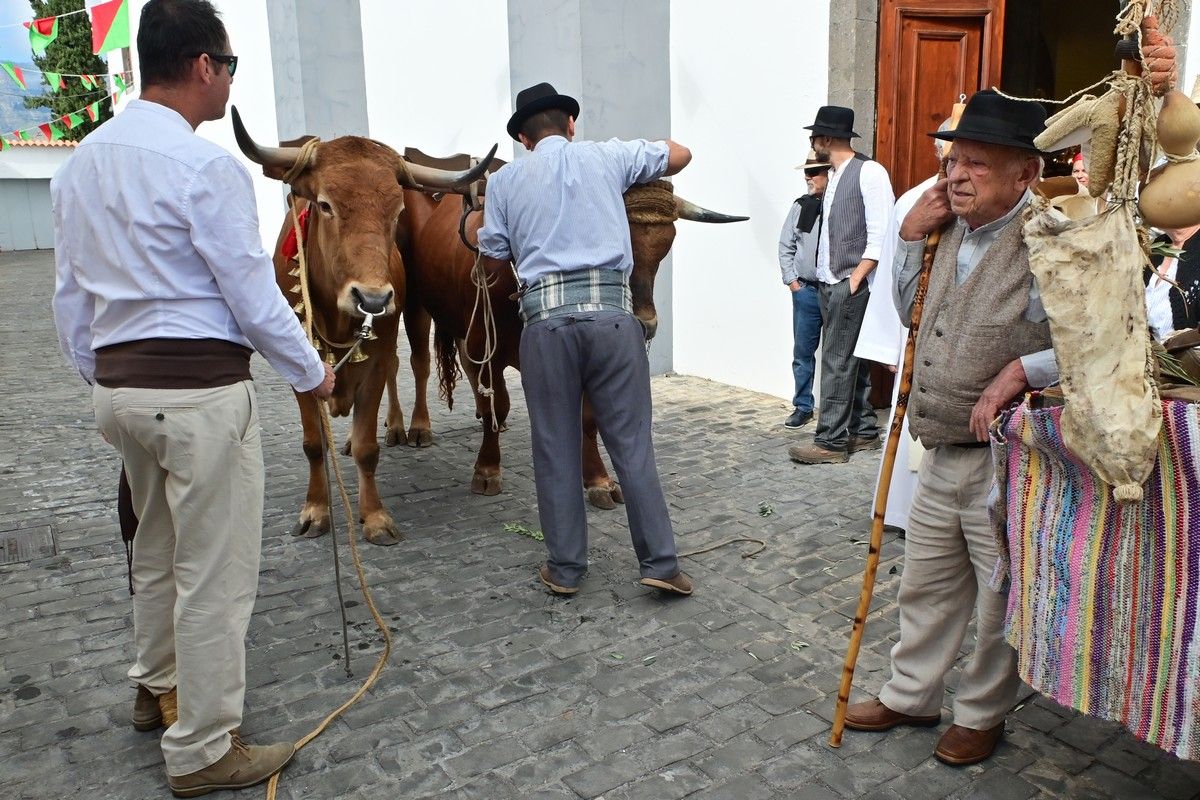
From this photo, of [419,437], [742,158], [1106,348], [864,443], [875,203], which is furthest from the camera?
[742,158]

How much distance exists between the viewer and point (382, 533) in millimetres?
5211

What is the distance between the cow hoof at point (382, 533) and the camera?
520 centimetres

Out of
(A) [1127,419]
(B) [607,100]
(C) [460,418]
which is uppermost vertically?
(B) [607,100]

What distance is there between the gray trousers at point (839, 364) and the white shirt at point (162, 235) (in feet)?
13.8

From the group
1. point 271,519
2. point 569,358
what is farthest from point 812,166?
point 271,519

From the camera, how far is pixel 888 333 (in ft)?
16.3

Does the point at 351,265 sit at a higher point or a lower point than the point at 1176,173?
lower

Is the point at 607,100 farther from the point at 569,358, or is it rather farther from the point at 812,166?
the point at 569,358

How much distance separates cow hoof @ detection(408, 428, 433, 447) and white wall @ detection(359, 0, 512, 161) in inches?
185

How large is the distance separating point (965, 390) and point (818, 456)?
3425mm

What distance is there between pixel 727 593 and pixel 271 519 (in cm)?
267

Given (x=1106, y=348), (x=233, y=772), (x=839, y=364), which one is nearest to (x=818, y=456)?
(x=839, y=364)

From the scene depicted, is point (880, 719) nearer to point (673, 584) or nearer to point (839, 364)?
point (673, 584)

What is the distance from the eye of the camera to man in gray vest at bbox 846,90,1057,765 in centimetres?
282
